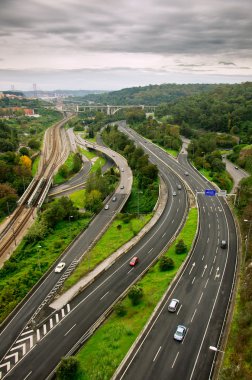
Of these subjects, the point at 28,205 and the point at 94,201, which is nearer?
the point at 94,201

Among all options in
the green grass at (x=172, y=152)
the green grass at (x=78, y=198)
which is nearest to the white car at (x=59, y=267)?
the green grass at (x=78, y=198)

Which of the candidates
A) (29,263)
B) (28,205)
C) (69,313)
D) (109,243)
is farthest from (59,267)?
(28,205)

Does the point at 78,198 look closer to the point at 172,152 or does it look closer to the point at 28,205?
the point at 28,205

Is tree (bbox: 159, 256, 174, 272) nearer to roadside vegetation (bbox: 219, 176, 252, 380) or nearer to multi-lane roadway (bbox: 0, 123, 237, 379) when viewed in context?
multi-lane roadway (bbox: 0, 123, 237, 379)

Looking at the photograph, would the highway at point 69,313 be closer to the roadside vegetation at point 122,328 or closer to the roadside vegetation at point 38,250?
the roadside vegetation at point 122,328

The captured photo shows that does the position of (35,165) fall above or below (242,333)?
above

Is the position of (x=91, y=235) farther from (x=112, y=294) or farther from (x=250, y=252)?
(x=250, y=252)
